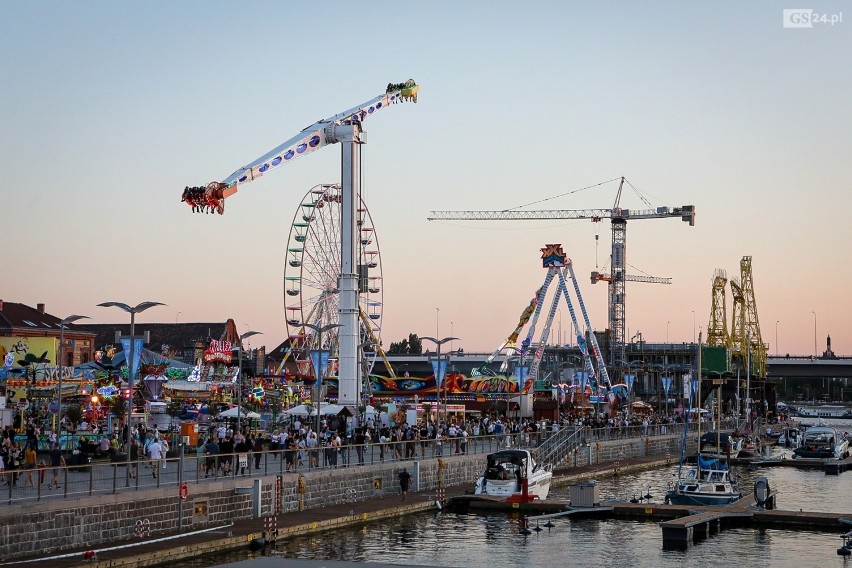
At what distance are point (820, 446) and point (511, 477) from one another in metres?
46.0

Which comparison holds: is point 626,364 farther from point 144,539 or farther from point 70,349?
point 144,539

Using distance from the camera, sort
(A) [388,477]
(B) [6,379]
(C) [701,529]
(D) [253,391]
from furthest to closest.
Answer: (D) [253,391], (B) [6,379], (A) [388,477], (C) [701,529]

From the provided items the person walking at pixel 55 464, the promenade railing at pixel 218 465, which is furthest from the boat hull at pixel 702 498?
the person walking at pixel 55 464

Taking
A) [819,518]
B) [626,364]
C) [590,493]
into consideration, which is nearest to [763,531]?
[819,518]

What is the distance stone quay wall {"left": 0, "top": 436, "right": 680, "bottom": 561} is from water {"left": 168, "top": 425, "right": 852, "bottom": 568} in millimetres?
2323

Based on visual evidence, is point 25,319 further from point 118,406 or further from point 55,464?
point 55,464

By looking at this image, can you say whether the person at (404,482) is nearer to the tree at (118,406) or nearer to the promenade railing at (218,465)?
the promenade railing at (218,465)

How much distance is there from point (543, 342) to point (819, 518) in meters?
85.1

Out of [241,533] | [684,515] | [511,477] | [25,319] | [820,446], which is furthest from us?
[25,319]

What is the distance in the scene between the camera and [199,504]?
35531 millimetres

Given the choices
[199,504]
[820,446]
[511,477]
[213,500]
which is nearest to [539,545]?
[511,477]

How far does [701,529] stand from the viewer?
40625 millimetres

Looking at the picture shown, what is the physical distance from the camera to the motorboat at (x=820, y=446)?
84.4m

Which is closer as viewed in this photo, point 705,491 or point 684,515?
point 684,515
